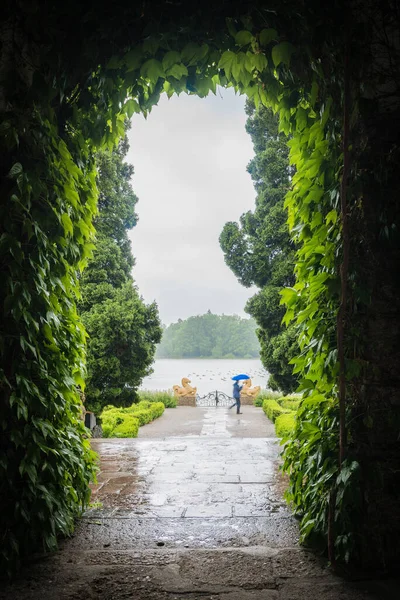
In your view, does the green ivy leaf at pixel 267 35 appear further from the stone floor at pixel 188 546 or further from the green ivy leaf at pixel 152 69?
the stone floor at pixel 188 546

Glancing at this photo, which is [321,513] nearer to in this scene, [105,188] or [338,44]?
[338,44]

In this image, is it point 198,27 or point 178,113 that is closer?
point 198,27

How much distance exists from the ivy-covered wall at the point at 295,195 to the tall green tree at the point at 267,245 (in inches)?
288

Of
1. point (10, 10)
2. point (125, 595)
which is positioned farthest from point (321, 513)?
point (10, 10)

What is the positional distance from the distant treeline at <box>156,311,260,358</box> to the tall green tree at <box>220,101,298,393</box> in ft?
94.1

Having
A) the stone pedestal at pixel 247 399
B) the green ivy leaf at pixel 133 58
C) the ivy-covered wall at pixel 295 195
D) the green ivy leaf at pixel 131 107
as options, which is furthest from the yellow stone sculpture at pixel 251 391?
the green ivy leaf at pixel 133 58

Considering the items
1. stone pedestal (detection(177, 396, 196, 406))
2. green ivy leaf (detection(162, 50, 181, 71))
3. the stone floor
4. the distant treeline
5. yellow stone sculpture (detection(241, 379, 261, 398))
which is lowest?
stone pedestal (detection(177, 396, 196, 406))

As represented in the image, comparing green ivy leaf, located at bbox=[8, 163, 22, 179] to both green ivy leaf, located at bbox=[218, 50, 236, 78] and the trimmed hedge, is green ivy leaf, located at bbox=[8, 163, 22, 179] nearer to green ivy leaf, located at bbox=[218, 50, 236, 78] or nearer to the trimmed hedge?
green ivy leaf, located at bbox=[218, 50, 236, 78]

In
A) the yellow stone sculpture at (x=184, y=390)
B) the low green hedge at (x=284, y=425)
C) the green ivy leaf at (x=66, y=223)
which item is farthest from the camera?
the yellow stone sculpture at (x=184, y=390)

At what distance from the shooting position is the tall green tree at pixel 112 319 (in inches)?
391

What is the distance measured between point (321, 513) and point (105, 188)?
1073 cm

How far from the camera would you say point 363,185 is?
2.53 metres

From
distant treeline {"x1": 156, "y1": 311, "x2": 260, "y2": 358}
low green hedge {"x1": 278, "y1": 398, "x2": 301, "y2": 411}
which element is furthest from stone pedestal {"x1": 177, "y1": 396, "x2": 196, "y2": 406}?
distant treeline {"x1": 156, "y1": 311, "x2": 260, "y2": 358}

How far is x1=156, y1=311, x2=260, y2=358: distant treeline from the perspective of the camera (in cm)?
4059
